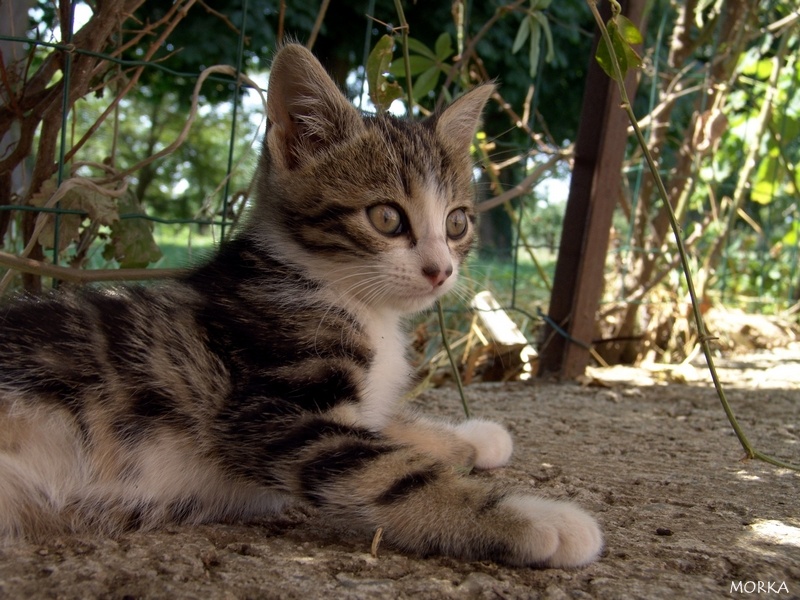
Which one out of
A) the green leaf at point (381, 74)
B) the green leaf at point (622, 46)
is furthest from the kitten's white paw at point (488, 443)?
the green leaf at point (381, 74)

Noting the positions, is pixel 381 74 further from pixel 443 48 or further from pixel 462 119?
pixel 443 48

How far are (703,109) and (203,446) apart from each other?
3.85m

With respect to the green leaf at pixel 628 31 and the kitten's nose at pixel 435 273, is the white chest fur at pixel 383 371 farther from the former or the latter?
the green leaf at pixel 628 31

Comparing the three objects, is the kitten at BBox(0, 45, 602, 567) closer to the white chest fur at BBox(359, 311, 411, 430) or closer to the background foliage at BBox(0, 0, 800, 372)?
the white chest fur at BBox(359, 311, 411, 430)

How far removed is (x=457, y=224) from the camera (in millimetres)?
2078

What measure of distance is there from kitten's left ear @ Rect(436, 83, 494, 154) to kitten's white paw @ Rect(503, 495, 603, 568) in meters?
1.25

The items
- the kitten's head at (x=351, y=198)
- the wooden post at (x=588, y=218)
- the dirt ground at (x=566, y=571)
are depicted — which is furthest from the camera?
the wooden post at (x=588, y=218)

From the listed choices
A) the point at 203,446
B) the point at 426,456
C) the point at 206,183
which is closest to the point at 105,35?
the point at 203,446

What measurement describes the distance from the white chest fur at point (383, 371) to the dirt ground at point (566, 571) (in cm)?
32

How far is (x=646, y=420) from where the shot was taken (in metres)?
2.73

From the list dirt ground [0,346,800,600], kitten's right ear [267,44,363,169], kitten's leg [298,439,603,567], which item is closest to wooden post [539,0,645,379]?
dirt ground [0,346,800,600]

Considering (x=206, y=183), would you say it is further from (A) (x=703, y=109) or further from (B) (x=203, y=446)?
(B) (x=203, y=446)

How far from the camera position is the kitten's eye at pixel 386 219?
6.04 feet

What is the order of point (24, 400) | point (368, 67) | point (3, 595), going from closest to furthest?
1. point (3, 595)
2. point (24, 400)
3. point (368, 67)
